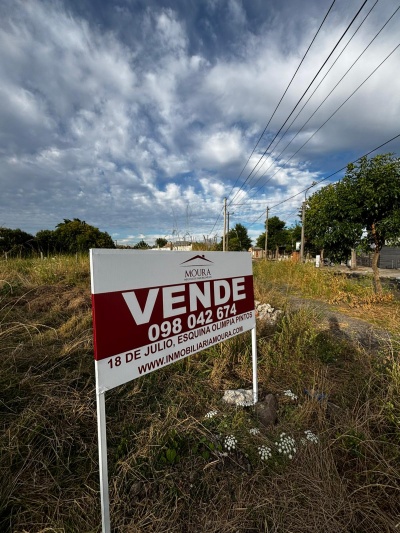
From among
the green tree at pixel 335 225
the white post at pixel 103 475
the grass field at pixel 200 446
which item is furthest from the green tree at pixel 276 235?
the white post at pixel 103 475

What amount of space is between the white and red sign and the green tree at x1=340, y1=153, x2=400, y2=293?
5.65 meters

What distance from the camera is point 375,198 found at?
590 centimetres

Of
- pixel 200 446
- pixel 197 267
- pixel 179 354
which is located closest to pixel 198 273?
pixel 197 267

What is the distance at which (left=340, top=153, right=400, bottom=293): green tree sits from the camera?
5.81 m

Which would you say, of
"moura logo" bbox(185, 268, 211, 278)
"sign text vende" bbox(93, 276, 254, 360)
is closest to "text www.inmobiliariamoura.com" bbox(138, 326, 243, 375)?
"sign text vende" bbox(93, 276, 254, 360)

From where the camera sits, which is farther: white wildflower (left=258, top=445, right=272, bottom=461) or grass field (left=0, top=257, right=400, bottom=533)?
white wildflower (left=258, top=445, right=272, bottom=461)

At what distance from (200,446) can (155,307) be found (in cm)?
108

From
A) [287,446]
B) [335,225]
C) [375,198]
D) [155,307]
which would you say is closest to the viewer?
[155,307]

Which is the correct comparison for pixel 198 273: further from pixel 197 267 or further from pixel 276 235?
pixel 276 235

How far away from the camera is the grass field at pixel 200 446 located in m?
1.29

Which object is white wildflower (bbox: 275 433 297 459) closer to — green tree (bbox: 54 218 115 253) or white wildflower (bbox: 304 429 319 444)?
white wildflower (bbox: 304 429 319 444)

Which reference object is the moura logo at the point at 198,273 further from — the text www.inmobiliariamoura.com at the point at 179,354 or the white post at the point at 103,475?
the white post at the point at 103,475

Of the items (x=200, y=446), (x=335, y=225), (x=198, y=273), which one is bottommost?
(x=200, y=446)

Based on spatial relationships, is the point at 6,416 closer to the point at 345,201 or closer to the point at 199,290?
the point at 199,290
